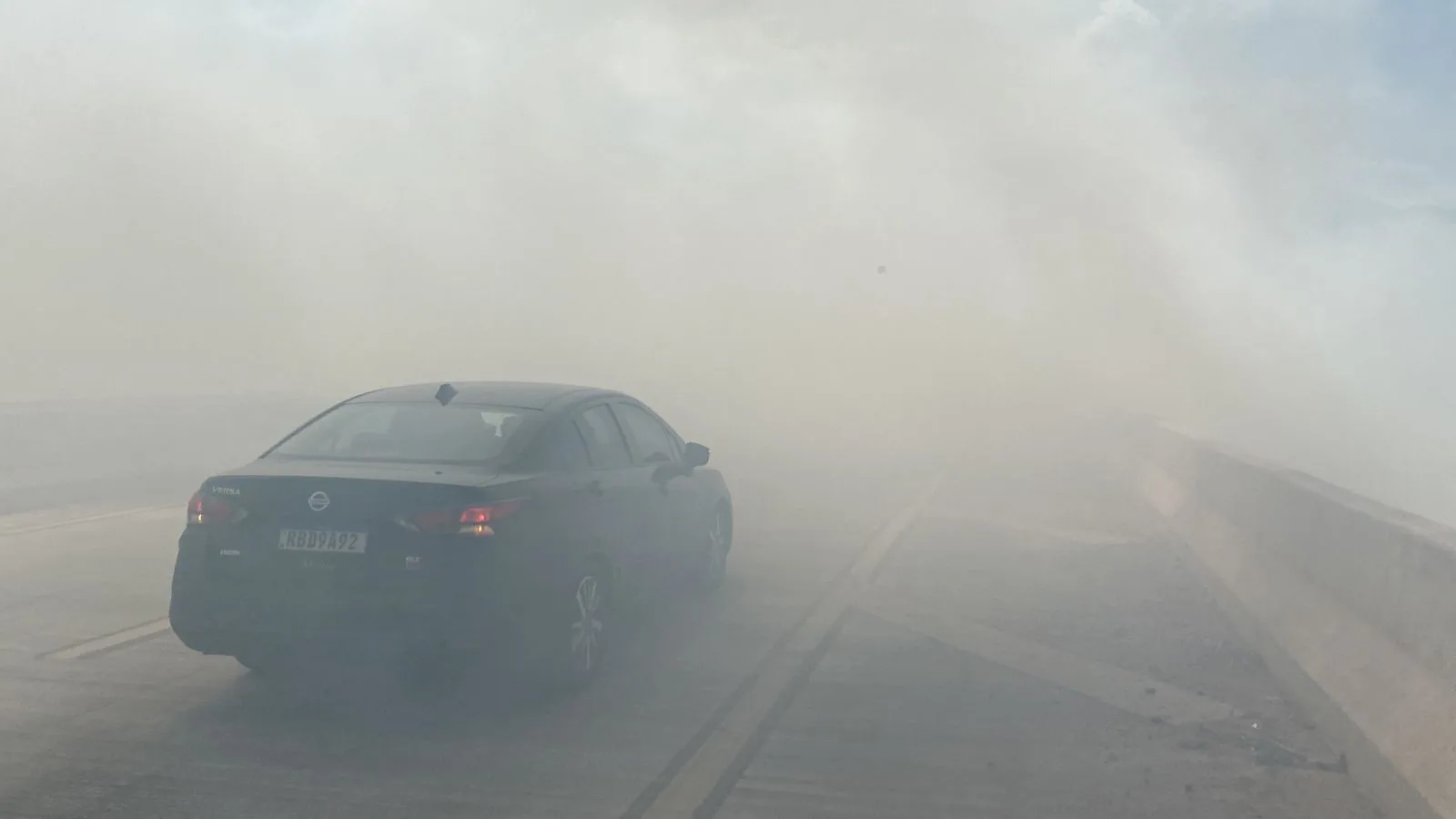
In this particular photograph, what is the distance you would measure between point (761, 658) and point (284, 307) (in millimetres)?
50495

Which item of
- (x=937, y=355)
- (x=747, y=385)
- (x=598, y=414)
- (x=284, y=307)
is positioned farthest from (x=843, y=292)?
(x=598, y=414)

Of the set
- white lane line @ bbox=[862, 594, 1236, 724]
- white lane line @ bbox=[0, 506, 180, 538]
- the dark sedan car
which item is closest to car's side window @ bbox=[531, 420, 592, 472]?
the dark sedan car

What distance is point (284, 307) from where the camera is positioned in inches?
2181

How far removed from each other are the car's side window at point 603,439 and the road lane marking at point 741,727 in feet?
4.72

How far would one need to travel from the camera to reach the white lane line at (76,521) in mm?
12969

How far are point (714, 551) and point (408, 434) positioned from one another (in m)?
3.34

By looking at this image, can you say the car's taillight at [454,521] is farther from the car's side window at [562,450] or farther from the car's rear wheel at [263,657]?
the car's rear wheel at [263,657]

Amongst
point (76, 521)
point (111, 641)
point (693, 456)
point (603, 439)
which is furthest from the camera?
point (76, 521)

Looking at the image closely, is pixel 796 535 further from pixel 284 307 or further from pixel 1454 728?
pixel 284 307

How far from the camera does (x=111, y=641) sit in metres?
8.30

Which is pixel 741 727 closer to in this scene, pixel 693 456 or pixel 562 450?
pixel 562 450

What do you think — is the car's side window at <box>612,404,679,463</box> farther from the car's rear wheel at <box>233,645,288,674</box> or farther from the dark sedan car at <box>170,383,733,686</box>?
the car's rear wheel at <box>233,645,288,674</box>

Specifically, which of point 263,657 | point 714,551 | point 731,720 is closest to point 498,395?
point 263,657

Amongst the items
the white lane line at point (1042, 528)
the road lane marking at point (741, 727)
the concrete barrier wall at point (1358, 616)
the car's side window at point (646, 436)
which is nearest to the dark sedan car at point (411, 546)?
the road lane marking at point (741, 727)
